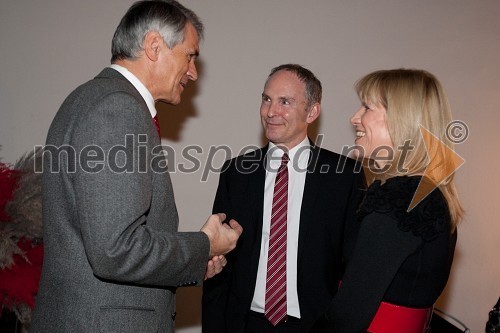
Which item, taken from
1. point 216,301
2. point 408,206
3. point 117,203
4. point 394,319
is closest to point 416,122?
point 408,206

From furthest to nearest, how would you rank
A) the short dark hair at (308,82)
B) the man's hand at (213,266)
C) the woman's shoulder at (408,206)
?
the short dark hair at (308,82)
the man's hand at (213,266)
the woman's shoulder at (408,206)

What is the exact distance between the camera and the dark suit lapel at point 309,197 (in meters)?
2.27

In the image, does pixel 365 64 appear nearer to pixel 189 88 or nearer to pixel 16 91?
pixel 189 88

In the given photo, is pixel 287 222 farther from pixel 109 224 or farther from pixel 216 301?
pixel 109 224

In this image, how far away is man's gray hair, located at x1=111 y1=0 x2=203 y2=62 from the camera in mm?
1558

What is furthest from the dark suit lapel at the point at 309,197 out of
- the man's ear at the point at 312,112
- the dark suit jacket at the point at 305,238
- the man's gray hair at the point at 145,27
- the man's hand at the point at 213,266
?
the man's gray hair at the point at 145,27

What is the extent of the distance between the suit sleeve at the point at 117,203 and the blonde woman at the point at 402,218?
1.80ft

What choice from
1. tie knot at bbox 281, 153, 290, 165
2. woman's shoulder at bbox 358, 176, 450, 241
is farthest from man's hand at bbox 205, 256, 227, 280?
tie knot at bbox 281, 153, 290, 165

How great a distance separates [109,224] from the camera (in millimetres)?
1214

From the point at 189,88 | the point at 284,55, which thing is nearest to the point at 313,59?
the point at 284,55

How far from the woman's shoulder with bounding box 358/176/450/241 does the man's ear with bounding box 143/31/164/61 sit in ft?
2.58

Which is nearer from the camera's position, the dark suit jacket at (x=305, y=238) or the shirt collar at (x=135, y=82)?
the shirt collar at (x=135, y=82)

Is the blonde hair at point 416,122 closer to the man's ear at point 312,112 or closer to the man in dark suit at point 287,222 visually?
the man in dark suit at point 287,222

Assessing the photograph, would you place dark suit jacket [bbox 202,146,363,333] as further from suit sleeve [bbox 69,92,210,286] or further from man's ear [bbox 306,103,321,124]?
suit sleeve [bbox 69,92,210,286]
